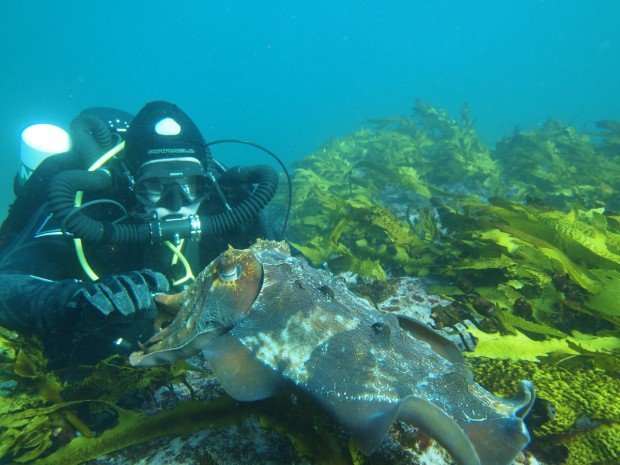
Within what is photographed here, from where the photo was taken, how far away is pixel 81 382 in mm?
2473

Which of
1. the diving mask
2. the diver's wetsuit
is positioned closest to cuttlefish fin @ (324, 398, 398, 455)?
the diver's wetsuit

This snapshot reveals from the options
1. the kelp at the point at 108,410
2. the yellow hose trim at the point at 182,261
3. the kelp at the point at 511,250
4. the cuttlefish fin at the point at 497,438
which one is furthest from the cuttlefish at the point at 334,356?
the yellow hose trim at the point at 182,261

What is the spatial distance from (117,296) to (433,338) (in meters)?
Answer: 2.30

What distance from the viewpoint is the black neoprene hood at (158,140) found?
4113 mm

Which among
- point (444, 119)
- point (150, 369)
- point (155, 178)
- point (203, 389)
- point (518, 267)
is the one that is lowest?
point (203, 389)

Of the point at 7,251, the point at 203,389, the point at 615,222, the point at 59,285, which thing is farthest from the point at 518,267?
the point at 7,251

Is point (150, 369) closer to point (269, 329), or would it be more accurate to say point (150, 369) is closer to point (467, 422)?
point (269, 329)

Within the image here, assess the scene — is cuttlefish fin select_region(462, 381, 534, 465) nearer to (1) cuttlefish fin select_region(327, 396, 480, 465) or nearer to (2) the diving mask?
(1) cuttlefish fin select_region(327, 396, 480, 465)

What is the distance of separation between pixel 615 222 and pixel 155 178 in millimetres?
→ 6235

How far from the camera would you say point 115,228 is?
143 inches

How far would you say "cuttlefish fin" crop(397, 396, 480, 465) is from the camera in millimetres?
1338

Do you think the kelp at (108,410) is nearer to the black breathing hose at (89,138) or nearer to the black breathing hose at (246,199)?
the black breathing hose at (246,199)

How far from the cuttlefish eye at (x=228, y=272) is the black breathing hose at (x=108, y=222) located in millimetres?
2101

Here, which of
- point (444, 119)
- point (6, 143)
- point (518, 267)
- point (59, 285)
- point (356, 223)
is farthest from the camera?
point (6, 143)
